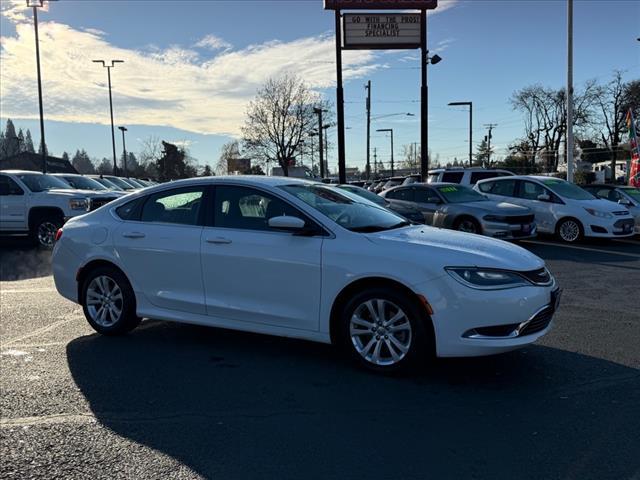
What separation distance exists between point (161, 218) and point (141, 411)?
220cm

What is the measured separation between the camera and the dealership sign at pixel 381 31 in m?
21.2

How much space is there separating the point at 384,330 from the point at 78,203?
10567 mm

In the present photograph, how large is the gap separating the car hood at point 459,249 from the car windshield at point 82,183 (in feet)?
44.4

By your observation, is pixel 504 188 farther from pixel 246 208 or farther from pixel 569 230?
pixel 246 208

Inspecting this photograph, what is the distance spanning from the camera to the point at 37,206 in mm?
13320

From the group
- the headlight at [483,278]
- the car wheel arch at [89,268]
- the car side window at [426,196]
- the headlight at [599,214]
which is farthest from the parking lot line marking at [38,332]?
the headlight at [599,214]

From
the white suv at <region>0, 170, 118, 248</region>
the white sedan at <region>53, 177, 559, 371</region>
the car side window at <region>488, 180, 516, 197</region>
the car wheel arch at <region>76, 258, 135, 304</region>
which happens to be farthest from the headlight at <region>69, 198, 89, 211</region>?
the car side window at <region>488, 180, 516, 197</region>

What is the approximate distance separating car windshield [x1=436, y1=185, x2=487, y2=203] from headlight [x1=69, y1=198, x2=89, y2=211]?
8.23 meters

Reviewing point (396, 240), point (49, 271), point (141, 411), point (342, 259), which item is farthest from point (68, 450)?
point (49, 271)

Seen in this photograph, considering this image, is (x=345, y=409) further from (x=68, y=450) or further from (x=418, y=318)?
(x=68, y=450)

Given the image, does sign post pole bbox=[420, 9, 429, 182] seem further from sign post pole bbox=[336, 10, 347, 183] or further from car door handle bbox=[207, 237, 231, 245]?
car door handle bbox=[207, 237, 231, 245]

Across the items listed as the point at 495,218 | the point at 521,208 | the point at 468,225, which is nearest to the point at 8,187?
the point at 468,225

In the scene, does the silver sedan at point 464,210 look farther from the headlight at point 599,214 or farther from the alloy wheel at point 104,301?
the alloy wheel at point 104,301

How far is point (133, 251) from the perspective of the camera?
18.4 ft
